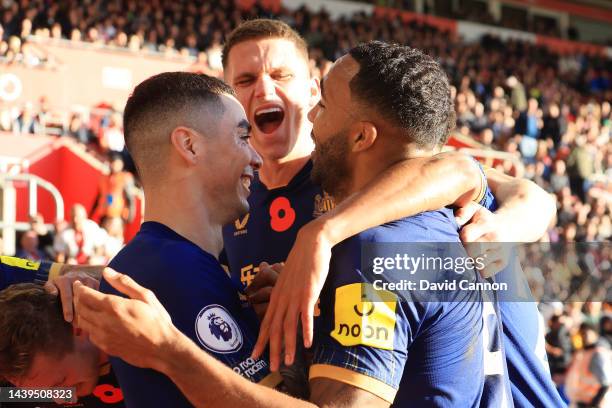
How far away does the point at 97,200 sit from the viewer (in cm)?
1288

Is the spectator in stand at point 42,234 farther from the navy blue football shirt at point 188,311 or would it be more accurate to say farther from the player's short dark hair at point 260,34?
the navy blue football shirt at point 188,311

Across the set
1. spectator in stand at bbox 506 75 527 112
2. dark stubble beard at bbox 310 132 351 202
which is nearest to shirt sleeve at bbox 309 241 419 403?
dark stubble beard at bbox 310 132 351 202

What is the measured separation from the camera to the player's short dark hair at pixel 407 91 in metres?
2.63

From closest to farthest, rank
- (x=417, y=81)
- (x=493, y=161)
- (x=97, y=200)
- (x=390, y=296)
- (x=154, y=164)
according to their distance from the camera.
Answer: (x=390, y=296) → (x=417, y=81) → (x=154, y=164) → (x=97, y=200) → (x=493, y=161)

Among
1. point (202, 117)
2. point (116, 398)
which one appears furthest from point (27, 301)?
point (202, 117)

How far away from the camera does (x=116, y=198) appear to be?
1263cm

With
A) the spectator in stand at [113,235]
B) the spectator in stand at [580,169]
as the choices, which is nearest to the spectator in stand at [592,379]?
the spectator in stand at [113,235]

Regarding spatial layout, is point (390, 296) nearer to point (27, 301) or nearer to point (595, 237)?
point (27, 301)

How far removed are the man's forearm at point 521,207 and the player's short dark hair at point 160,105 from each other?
3.46 ft

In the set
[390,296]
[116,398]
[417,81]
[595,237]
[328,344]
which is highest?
[417,81]

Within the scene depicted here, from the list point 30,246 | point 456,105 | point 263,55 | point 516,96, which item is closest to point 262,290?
point 263,55

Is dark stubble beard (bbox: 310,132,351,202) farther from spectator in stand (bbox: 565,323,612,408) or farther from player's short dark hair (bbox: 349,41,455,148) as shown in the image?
spectator in stand (bbox: 565,323,612,408)

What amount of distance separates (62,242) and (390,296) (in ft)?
30.5

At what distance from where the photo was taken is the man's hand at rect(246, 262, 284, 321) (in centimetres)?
279
